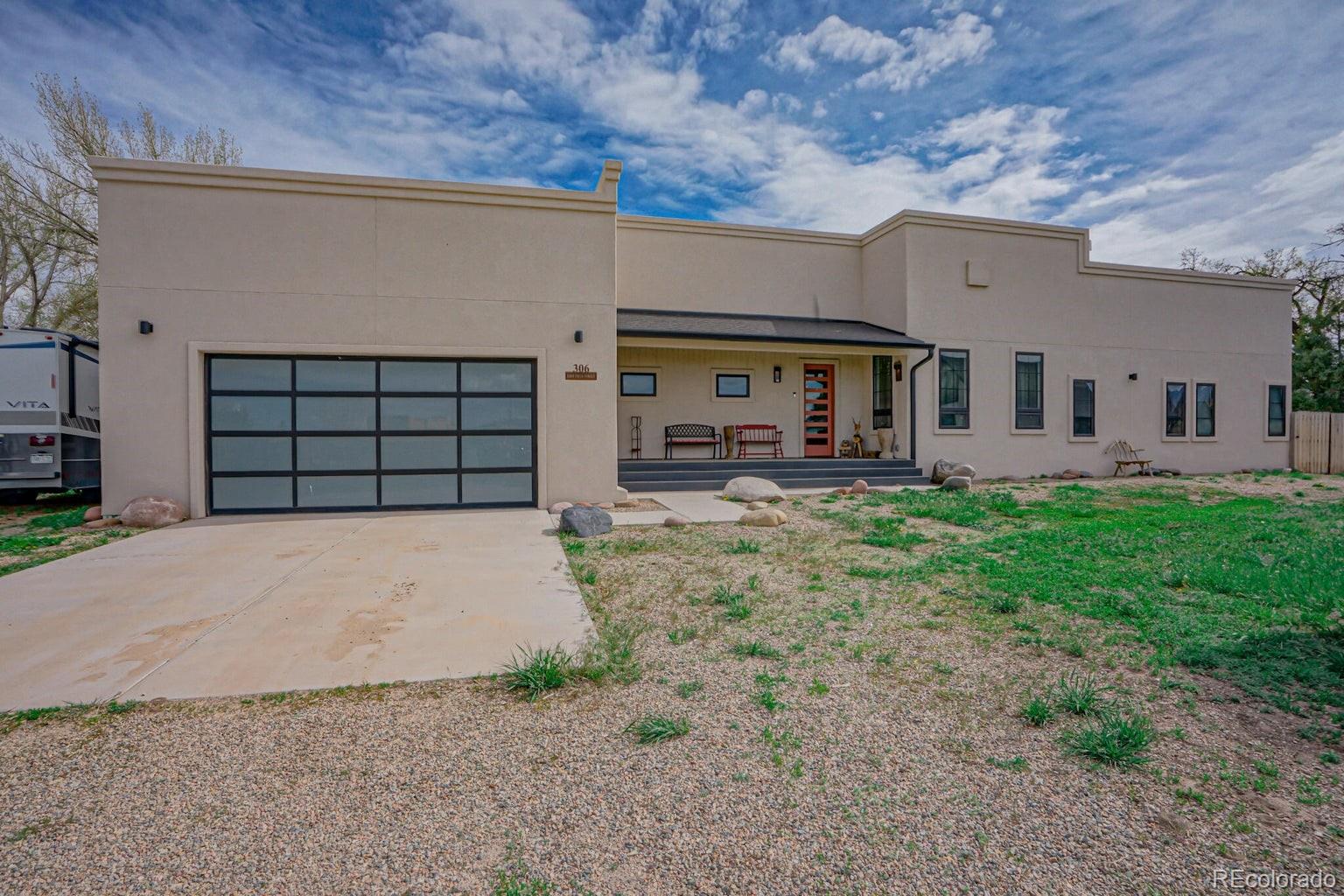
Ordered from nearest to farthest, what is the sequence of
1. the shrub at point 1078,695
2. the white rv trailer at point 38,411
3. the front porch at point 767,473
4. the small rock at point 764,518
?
the shrub at point 1078,695 < the small rock at point 764,518 < the white rv trailer at point 38,411 < the front porch at point 767,473

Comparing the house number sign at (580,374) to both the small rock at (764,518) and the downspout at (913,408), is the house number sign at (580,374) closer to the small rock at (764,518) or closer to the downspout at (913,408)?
the small rock at (764,518)

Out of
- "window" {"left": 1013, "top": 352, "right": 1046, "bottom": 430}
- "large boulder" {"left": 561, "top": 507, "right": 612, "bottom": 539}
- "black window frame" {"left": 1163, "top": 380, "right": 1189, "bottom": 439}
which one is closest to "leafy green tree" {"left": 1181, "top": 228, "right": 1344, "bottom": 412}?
"black window frame" {"left": 1163, "top": 380, "right": 1189, "bottom": 439}

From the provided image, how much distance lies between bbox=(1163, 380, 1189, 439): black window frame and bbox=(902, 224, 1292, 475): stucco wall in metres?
0.16

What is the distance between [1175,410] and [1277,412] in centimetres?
356

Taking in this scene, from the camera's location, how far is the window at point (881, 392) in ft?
44.3

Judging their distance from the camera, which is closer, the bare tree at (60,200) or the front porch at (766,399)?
the front porch at (766,399)

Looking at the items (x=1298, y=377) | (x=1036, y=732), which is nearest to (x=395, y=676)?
(x=1036, y=732)

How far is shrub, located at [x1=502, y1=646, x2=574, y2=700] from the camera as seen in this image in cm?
304

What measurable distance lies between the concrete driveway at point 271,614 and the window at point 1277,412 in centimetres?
A: 1950

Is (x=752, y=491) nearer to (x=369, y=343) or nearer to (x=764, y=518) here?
(x=764, y=518)

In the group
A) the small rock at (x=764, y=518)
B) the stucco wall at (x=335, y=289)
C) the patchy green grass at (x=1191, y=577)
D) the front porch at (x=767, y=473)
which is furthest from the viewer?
the front porch at (x=767, y=473)

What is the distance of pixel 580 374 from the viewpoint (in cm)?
909

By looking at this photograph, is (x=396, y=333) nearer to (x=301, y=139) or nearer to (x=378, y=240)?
(x=378, y=240)

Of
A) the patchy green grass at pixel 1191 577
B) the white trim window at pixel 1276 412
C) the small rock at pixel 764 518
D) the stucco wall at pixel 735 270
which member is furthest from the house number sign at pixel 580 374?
the white trim window at pixel 1276 412
